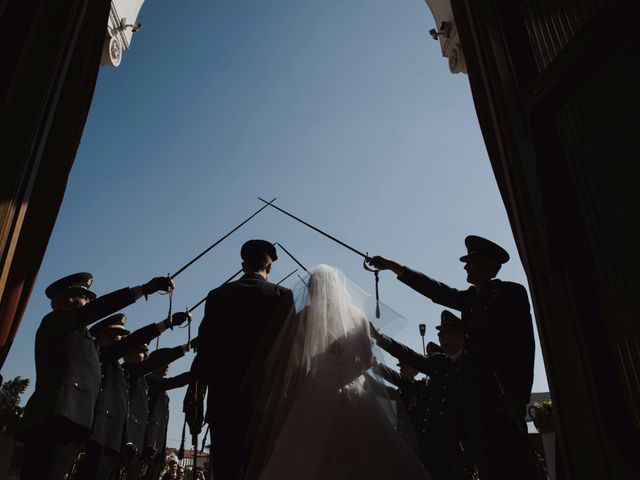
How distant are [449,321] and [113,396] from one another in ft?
10.5

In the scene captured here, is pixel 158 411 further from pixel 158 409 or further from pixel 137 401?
pixel 137 401

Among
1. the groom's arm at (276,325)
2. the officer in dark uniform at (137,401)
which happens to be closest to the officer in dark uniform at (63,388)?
the groom's arm at (276,325)

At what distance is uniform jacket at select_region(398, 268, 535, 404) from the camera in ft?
8.80

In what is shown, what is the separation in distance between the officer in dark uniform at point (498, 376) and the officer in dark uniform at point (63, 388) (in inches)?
96.3

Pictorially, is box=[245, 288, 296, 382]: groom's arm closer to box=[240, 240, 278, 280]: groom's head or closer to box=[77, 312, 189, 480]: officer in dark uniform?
box=[240, 240, 278, 280]: groom's head

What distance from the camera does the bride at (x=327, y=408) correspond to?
2.56m

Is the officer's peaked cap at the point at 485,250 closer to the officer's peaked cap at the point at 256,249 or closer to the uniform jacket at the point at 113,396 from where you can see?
the officer's peaked cap at the point at 256,249

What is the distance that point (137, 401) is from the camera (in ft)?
17.0

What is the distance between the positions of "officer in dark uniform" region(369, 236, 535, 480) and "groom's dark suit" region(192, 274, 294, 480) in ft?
4.00

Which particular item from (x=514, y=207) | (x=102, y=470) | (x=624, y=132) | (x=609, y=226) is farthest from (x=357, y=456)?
(x=102, y=470)

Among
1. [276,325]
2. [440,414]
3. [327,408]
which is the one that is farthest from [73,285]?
[440,414]

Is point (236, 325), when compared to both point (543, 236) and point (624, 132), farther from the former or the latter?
point (624, 132)

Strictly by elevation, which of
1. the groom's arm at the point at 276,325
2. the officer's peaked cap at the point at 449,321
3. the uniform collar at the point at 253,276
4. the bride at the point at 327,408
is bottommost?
the bride at the point at 327,408

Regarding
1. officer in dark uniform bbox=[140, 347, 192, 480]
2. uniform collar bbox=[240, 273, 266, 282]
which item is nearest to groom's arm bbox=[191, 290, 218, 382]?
uniform collar bbox=[240, 273, 266, 282]
